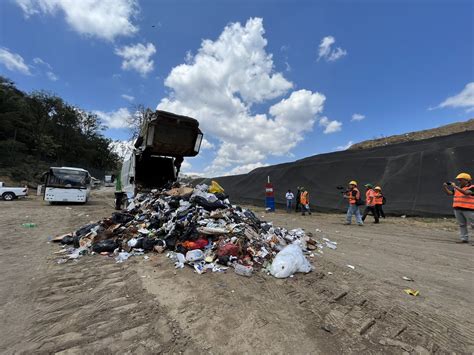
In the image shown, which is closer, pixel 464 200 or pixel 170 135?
pixel 464 200

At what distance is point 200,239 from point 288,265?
5.59 ft

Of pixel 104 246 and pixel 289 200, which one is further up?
pixel 289 200

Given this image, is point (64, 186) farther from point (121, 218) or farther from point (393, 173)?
point (393, 173)

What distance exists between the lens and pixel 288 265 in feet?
11.8

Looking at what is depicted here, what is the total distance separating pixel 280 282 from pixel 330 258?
1.65 metres

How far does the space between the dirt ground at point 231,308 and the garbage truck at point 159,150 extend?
15.0 feet

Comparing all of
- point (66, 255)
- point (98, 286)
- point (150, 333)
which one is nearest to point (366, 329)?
point (150, 333)

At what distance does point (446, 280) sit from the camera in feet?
11.7

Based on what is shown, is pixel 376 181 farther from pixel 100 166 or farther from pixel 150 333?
pixel 100 166

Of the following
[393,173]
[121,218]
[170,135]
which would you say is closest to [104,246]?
[121,218]

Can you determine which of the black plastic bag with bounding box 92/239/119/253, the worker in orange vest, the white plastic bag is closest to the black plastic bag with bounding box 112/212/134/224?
the black plastic bag with bounding box 92/239/119/253

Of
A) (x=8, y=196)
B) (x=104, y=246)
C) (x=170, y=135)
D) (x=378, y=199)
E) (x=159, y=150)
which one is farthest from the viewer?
(x=8, y=196)

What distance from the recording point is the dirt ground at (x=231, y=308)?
217 centimetres

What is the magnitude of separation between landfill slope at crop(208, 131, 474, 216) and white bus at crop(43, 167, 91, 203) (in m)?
9.69
